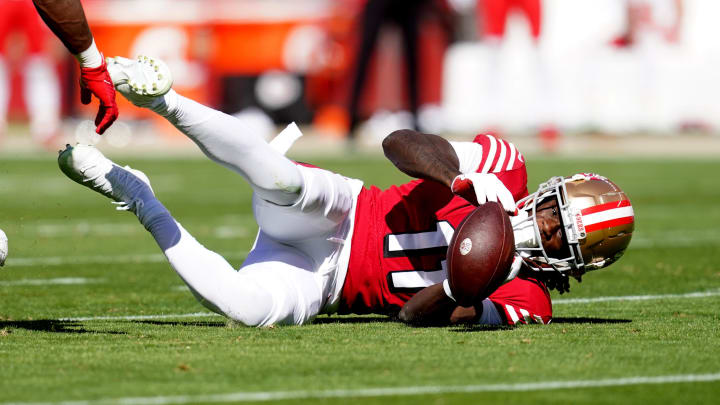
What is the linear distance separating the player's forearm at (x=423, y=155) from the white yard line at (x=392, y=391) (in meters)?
1.09

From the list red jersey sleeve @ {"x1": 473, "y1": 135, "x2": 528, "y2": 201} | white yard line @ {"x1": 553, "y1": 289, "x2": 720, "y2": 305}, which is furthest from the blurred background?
red jersey sleeve @ {"x1": 473, "y1": 135, "x2": 528, "y2": 201}

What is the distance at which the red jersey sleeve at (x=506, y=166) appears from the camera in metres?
4.35

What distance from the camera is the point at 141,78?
150 inches

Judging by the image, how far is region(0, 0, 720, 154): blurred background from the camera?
17.8 m

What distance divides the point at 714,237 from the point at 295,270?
4271mm

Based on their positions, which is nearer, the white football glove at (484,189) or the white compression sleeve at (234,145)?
the white compression sleeve at (234,145)

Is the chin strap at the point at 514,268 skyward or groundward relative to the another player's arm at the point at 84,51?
groundward

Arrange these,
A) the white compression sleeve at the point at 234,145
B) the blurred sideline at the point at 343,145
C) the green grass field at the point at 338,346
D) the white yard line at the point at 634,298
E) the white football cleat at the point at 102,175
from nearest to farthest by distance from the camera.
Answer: the green grass field at the point at 338,346
the white compression sleeve at the point at 234,145
the white football cleat at the point at 102,175
the white yard line at the point at 634,298
the blurred sideline at the point at 343,145

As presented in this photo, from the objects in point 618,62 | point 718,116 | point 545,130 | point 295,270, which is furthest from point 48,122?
point 295,270

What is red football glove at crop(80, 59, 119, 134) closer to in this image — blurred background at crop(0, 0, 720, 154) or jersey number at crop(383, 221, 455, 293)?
jersey number at crop(383, 221, 455, 293)

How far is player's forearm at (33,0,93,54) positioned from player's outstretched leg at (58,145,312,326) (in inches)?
14.1

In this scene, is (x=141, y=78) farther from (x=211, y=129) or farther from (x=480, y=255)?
(x=480, y=255)

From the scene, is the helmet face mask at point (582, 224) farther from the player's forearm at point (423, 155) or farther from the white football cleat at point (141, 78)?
the white football cleat at point (141, 78)

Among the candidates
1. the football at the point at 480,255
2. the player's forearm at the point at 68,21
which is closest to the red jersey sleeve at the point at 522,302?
the football at the point at 480,255
